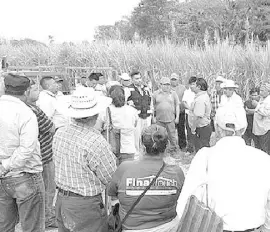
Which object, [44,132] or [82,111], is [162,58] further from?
[82,111]

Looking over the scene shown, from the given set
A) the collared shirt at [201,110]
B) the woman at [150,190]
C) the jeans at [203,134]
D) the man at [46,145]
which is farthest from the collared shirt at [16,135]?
the jeans at [203,134]

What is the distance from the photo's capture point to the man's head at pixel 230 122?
2918 millimetres

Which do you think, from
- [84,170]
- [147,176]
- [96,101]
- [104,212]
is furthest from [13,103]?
[147,176]

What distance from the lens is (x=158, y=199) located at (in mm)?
3123

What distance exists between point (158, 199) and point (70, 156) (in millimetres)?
774

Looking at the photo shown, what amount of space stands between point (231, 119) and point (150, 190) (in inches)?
29.7

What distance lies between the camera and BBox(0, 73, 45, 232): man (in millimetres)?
3814

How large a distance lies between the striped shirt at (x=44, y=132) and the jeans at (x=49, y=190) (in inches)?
5.5

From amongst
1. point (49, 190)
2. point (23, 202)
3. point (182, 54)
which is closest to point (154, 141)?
point (23, 202)

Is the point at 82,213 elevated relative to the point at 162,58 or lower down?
lower down

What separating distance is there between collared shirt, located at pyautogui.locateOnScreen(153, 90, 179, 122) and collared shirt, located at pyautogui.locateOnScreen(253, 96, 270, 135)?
174 cm

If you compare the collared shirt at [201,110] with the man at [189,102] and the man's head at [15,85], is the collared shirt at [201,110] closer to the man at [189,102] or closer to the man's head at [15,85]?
the man at [189,102]

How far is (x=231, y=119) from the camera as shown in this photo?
2.92m

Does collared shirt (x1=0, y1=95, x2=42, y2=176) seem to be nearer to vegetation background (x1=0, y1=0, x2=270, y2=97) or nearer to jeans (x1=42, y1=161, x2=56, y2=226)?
jeans (x1=42, y1=161, x2=56, y2=226)
